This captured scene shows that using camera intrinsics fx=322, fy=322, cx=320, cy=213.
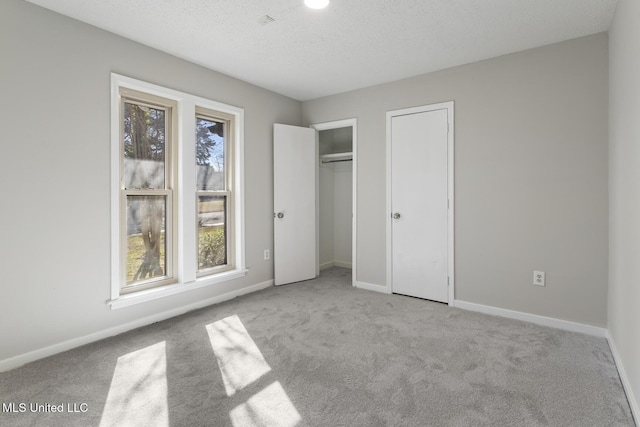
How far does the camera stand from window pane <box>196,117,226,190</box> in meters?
3.43

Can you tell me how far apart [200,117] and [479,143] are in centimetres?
287

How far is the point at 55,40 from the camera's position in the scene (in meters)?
2.31

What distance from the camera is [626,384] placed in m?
1.87

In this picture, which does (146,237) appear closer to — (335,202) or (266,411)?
(266,411)

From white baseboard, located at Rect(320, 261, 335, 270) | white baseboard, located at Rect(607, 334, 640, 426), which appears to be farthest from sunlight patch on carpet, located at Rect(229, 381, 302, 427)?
white baseboard, located at Rect(320, 261, 335, 270)

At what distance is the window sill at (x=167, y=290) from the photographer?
8.80ft

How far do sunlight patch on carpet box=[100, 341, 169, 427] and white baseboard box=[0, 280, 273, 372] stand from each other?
1.47 feet

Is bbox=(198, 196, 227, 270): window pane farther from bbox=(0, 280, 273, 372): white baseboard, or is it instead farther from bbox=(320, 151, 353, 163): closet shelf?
bbox=(320, 151, 353, 163): closet shelf

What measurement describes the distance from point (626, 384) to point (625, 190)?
3.74ft

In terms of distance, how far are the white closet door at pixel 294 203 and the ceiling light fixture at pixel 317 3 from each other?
191cm

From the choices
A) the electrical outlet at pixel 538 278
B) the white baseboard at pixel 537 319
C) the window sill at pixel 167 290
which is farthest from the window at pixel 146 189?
the electrical outlet at pixel 538 278

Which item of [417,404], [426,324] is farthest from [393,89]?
[417,404]

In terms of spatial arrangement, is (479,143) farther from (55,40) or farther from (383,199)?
(55,40)

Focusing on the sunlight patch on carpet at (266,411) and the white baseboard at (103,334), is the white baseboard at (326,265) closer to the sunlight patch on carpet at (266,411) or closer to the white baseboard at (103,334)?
the white baseboard at (103,334)
